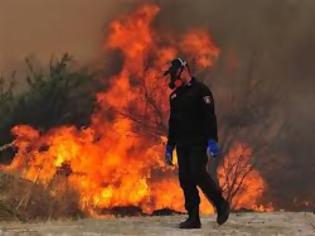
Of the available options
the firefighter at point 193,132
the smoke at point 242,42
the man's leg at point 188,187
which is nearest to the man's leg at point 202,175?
the firefighter at point 193,132

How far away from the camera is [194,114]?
798 centimetres

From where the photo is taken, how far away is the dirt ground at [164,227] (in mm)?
7977

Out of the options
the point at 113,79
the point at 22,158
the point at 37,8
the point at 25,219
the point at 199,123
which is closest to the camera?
the point at 199,123

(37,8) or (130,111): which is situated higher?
(37,8)

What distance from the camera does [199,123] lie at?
798 cm

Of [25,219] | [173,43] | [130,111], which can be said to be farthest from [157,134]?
[25,219]

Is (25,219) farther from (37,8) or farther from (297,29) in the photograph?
(297,29)

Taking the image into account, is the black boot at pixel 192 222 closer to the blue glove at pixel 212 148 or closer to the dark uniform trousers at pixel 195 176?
the dark uniform trousers at pixel 195 176

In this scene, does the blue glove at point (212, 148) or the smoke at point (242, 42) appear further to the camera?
the smoke at point (242, 42)

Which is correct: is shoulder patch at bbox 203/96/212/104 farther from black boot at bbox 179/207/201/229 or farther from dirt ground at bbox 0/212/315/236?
dirt ground at bbox 0/212/315/236

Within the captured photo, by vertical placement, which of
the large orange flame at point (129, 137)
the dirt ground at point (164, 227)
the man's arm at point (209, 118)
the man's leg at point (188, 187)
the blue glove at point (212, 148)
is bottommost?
the dirt ground at point (164, 227)

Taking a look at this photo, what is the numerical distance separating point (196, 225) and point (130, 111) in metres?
9.05

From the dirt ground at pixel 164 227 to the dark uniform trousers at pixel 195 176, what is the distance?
1.18ft

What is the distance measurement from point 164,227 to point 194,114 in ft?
4.71
